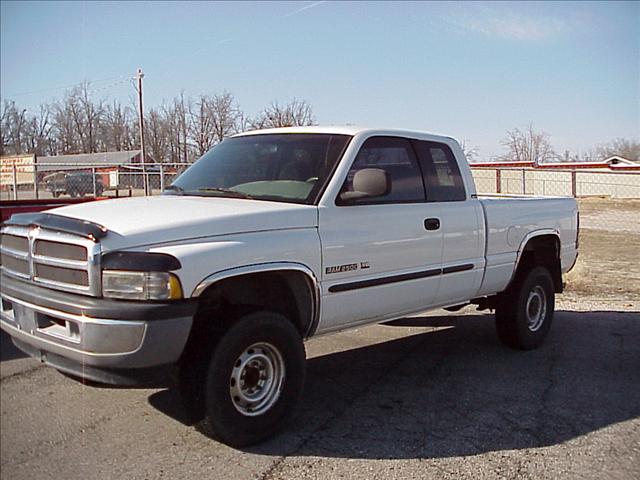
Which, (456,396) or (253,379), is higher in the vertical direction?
(253,379)

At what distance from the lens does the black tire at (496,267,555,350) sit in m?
6.25

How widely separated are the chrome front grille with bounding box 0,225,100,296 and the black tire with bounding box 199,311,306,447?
32.9 inches

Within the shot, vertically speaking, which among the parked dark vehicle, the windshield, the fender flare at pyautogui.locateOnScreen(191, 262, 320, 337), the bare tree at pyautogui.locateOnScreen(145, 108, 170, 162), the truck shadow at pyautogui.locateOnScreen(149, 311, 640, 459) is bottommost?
the truck shadow at pyautogui.locateOnScreen(149, 311, 640, 459)

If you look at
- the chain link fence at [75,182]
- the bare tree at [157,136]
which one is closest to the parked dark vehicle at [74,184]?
the chain link fence at [75,182]

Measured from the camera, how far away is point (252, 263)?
384 centimetres

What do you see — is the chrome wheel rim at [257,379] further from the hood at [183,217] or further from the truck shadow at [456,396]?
the hood at [183,217]

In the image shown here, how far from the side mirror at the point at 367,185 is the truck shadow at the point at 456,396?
5.01 ft

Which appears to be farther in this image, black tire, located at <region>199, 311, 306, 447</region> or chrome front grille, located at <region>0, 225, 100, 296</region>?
black tire, located at <region>199, 311, 306, 447</region>

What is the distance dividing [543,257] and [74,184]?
1679cm

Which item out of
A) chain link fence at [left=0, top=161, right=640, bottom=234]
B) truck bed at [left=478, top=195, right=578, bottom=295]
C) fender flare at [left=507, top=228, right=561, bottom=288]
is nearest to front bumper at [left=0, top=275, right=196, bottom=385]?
truck bed at [left=478, top=195, right=578, bottom=295]

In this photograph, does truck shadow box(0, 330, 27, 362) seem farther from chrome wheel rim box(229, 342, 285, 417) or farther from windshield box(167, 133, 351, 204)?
chrome wheel rim box(229, 342, 285, 417)

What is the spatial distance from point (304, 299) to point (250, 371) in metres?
0.59

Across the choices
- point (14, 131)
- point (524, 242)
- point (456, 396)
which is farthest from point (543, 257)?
Result: point (14, 131)

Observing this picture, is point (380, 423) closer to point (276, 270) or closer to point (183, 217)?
point (276, 270)
